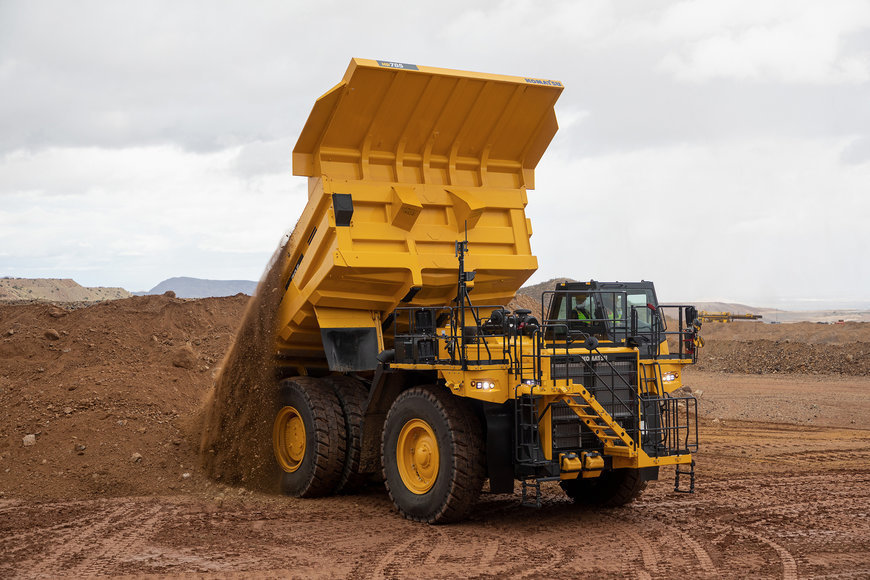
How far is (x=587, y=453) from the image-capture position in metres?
8.49

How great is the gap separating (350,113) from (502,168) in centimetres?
215

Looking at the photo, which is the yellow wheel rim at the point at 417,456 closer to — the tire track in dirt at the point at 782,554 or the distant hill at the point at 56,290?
the tire track in dirt at the point at 782,554

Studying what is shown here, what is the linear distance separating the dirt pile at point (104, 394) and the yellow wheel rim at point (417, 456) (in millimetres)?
3672

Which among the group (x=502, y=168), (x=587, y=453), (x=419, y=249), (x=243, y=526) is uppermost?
(x=502, y=168)

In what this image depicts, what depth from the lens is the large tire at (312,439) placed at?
10719 mm

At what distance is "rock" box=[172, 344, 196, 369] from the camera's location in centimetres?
1557

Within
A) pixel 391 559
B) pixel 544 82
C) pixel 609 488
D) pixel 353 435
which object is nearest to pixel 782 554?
pixel 609 488

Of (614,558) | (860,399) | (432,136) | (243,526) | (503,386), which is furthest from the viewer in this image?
(860,399)

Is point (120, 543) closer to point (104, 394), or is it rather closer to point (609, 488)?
point (609, 488)

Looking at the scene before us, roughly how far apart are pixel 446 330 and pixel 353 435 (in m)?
2.24

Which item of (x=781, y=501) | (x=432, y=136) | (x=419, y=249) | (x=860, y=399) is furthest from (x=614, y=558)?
(x=860, y=399)

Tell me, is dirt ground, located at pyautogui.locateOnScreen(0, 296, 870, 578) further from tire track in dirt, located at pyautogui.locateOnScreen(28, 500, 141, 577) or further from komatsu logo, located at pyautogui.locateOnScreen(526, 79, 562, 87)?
komatsu logo, located at pyautogui.locateOnScreen(526, 79, 562, 87)

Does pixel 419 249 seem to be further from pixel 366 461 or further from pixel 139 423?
pixel 139 423

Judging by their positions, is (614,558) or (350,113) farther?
(350,113)
